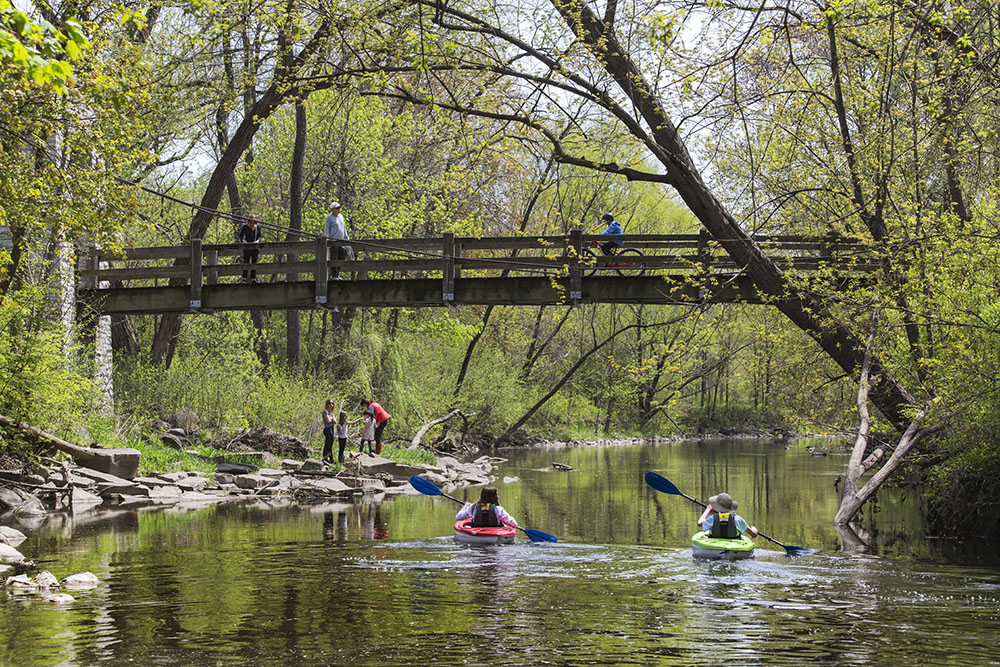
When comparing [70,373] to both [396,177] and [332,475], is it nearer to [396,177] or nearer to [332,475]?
[332,475]

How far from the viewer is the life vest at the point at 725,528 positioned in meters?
13.6

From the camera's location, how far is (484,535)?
573 inches

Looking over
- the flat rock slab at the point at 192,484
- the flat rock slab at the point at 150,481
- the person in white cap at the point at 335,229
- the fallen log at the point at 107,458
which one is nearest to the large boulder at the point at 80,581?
the fallen log at the point at 107,458

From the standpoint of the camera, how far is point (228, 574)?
11.7 metres

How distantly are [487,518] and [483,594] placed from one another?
4048mm

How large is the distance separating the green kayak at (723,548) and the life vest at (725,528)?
0.34 feet

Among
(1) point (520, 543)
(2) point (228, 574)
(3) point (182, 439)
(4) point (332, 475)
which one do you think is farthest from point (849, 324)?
(3) point (182, 439)

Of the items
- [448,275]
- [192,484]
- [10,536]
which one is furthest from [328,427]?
[10,536]

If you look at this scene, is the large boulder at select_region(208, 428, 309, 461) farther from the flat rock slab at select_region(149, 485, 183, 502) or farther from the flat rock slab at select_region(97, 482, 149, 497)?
the flat rock slab at select_region(97, 482, 149, 497)

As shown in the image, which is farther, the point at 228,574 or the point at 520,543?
the point at 520,543

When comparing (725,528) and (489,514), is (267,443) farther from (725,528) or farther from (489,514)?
(725,528)

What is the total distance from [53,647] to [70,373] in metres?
11.3

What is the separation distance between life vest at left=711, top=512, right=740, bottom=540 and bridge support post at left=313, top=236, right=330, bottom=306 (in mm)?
10187

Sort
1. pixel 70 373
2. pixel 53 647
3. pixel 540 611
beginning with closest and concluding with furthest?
pixel 53 647
pixel 540 611
pixel 70 373
